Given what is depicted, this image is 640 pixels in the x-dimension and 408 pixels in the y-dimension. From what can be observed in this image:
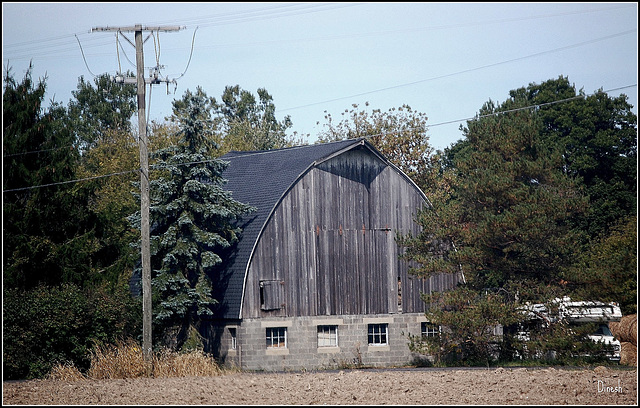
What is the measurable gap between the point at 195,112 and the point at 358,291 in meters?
10.2

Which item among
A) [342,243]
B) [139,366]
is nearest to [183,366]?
[139,366]

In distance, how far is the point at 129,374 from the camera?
26.2 meters

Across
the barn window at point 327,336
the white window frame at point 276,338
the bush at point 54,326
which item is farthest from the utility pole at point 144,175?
the barn window at point 327,336

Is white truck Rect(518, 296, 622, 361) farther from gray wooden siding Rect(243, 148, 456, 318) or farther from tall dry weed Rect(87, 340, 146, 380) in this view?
tall dry weed Rect(87, 340, 146, 380)

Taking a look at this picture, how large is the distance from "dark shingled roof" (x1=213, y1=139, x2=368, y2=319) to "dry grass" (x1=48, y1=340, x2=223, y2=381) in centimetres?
525

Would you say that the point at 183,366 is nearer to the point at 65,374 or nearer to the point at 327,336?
the point at 65,374

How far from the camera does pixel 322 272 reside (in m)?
34.7

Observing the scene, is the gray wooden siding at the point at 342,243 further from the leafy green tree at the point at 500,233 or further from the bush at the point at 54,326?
the bush at the point at 54,326

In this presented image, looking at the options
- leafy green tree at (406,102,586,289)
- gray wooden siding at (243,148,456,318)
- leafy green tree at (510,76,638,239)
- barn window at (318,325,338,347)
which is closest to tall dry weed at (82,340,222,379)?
gray wooden siding at (243,148,456,318)

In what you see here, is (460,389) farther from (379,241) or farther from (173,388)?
(379,241)

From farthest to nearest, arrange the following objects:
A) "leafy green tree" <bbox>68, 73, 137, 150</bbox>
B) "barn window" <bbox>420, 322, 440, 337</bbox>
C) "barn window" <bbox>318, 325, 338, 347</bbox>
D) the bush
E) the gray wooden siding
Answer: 1. "leafy green tree" <bbox>68, 73, 137, 150</bbox>
2. "barn window" <bbox>420, 322, 440, 337</bbox>
3. "barn window" <bbox>318, 325, 338, 347</bbox>
4. the gray wooden siding
5. the bush

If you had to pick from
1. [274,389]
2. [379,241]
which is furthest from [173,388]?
[379,241]

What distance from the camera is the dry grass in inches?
1033

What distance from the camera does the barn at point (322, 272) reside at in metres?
32.9
